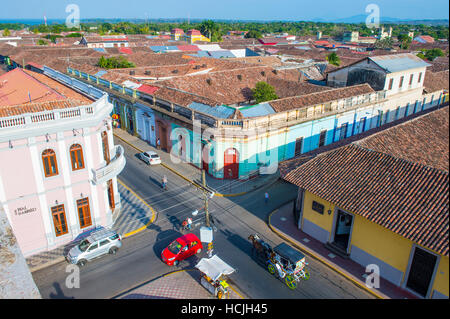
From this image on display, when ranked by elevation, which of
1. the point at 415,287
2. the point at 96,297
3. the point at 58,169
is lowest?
the point at 96,297

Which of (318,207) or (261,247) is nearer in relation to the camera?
(261,247)

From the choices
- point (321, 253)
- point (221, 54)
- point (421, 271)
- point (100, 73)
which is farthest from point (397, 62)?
point (221, 54)

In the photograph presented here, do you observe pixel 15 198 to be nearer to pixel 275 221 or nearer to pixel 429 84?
pixel 275 221

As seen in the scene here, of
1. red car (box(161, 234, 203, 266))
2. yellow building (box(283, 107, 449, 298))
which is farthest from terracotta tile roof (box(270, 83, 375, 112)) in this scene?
red car (box(161, 234, 203, 266))

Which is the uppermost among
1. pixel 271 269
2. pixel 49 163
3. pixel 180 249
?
pixel 49 163

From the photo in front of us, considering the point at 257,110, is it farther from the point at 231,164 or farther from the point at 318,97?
the point at 318,97

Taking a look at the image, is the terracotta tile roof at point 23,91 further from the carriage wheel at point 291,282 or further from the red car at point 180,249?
the carriage wheel at point 291,282
